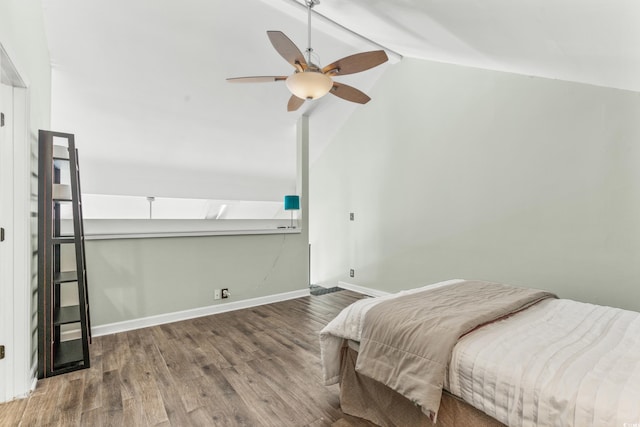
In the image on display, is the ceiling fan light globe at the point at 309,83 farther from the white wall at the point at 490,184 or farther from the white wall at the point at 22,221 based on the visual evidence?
the white wall at the point at 490,184

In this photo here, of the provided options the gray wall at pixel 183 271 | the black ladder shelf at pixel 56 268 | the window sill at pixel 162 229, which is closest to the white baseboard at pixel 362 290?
the gray wall at pixel 183 271

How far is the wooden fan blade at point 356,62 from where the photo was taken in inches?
90.0

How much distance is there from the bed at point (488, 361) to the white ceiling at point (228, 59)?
4.74 ft

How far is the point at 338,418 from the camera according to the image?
167 cm

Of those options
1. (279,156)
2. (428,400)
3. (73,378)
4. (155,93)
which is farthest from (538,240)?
(155,93)

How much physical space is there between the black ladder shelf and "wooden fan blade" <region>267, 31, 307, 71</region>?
1713 mm

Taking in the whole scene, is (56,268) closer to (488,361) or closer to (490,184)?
→ (488,361)

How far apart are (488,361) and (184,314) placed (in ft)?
9.95

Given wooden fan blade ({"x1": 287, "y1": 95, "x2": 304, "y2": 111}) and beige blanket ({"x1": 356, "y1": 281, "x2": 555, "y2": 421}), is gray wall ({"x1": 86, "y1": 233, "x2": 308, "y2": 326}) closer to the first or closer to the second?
wooden fan blade ({"x1": 287, "y1": 95, "x2": 304, "y2": 111})

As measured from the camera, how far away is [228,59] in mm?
3281

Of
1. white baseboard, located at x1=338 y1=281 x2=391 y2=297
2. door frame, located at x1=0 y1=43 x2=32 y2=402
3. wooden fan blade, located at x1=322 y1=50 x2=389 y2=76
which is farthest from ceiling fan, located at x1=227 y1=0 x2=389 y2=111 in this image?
white baseboard, located at x1=338 y1=281 x2=391 y2=297

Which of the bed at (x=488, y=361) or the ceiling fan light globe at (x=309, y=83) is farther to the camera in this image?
the ceiling fan light globe at (x=309, y=83)

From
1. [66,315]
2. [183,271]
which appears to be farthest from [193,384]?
[183,271]

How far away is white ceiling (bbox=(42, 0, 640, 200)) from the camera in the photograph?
1.80 metres
